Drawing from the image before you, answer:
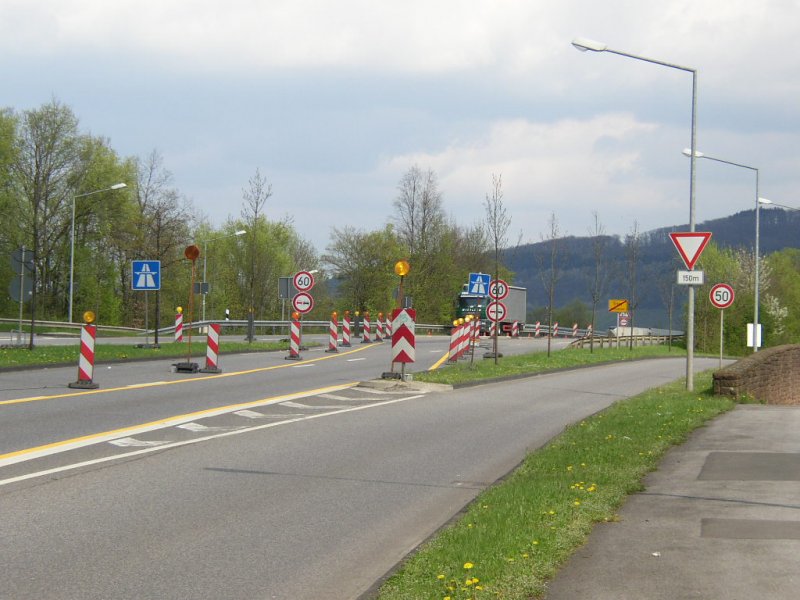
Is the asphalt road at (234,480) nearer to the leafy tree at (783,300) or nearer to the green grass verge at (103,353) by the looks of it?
the green grass verge at (103,353)

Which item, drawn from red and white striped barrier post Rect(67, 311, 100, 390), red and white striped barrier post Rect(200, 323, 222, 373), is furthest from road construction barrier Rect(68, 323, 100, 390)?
red and white striped barrier post Rect(200, 323, 222, 373)

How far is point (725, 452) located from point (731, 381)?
879 cm

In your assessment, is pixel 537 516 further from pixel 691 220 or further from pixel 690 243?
pixel 691 220

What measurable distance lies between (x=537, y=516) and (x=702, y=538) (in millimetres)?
1399

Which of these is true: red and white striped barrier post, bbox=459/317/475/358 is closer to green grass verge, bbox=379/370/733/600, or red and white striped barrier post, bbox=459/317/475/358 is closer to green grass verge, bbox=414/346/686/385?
green grass verge, bbox=414/346/686/385

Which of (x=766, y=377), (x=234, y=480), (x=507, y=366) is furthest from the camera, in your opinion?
(x=507, y=366)

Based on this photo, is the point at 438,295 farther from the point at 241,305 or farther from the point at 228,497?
the point at 228,497

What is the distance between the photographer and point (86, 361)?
18.5 metres

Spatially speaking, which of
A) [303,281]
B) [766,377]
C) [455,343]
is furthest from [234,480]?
[303,281]

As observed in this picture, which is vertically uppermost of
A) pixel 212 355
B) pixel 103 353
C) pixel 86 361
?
pixel 86 361

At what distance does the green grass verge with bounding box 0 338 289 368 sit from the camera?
24469mm

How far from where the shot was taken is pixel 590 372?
32250 millimetres

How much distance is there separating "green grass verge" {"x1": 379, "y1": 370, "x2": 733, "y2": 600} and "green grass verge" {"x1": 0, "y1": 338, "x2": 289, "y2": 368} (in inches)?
630

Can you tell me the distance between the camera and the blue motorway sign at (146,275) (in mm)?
29828
